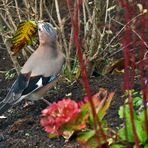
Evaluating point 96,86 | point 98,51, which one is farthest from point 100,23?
point 96,86

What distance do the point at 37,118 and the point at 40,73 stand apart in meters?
0.40

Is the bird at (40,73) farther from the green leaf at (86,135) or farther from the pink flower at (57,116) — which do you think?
the pink flower at (57,116)

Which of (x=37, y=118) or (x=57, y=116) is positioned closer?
(x=57, y=116)

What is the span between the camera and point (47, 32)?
526cm

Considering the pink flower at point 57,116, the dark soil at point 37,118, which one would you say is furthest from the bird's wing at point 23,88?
the pink flower at point 57,116

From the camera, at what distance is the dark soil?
14.7ft

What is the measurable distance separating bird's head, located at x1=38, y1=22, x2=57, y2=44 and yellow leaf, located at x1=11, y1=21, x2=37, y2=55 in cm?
13

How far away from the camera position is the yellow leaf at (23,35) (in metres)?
5.38

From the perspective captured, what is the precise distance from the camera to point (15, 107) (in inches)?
213

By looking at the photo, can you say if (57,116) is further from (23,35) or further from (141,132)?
(23,35)

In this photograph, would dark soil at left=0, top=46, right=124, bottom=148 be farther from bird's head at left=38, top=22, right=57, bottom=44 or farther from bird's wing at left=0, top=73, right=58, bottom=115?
bird's head at left=38, top=22, right=57, bottom=44

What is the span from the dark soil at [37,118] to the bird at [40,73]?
0.15 m

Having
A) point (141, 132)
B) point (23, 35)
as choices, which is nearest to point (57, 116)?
point (141, 132)

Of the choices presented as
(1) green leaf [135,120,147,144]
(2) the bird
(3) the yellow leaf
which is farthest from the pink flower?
(3) the yellow leaf
